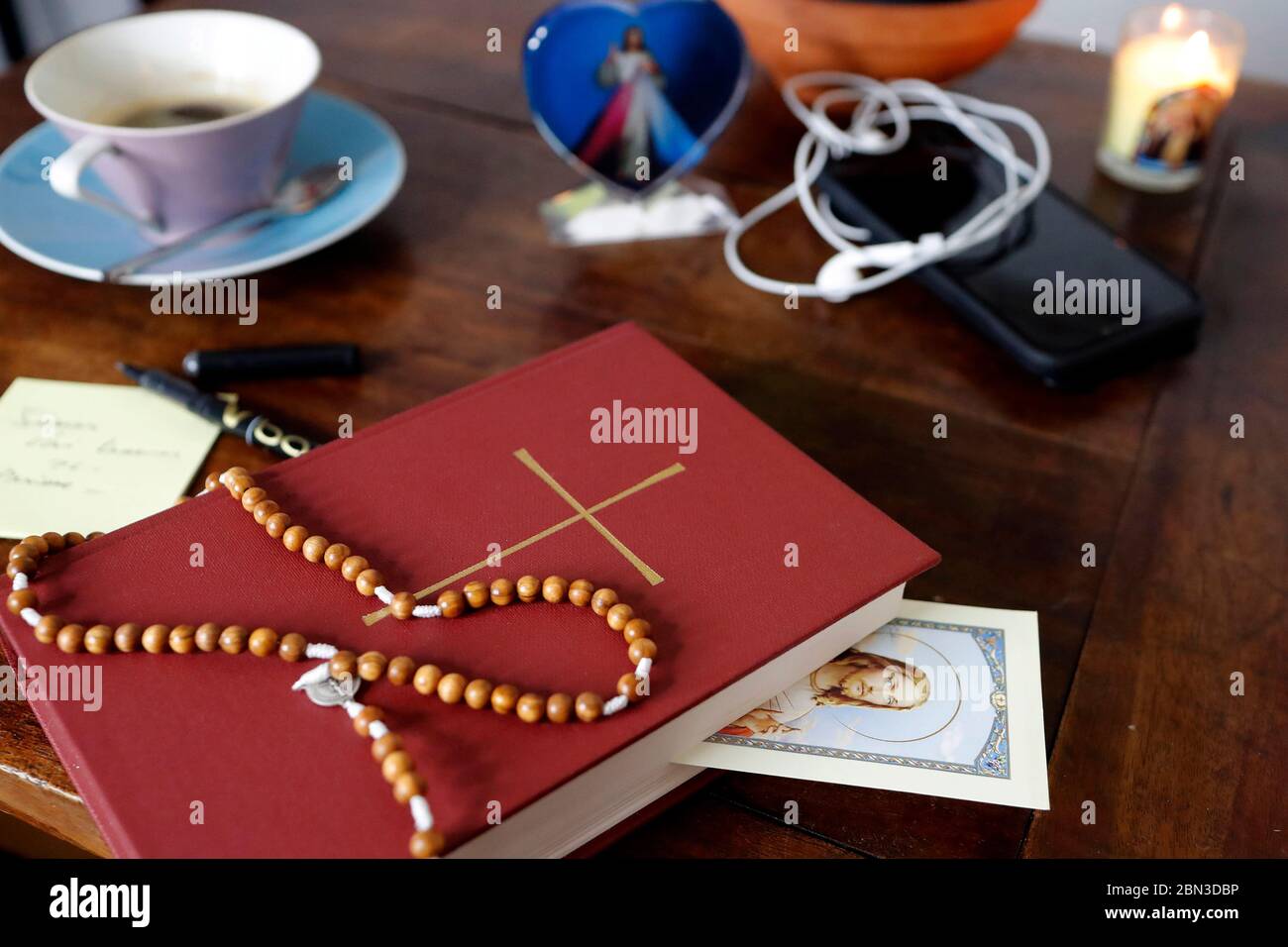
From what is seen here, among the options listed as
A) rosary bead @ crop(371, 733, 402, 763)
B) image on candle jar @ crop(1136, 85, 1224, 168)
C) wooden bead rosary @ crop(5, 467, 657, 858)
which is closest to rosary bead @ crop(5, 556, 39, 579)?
wooden bead rosary @ crop(5, 467, 657, 858)

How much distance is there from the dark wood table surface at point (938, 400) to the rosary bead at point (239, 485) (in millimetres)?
144

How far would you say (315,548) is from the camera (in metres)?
0.54

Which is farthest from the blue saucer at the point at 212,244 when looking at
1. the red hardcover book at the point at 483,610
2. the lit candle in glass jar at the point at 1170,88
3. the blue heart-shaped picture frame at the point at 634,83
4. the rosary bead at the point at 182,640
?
the lit candle in glass jar at the point at 1170,88

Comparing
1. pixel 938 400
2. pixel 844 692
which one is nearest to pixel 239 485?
pixel 844 692

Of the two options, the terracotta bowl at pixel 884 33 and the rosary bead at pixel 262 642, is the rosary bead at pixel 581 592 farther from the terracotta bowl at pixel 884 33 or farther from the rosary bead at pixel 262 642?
the terracotta bowl at pixel 884 33

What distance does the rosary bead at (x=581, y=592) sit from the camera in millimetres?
525

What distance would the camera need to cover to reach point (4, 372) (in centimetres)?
75

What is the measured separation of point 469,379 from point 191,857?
391 mm

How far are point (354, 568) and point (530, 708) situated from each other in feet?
0.39

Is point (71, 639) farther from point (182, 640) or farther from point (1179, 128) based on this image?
point (1179, 128)

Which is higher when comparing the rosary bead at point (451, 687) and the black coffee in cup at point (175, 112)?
the black coffee in cup at point (175, 112)

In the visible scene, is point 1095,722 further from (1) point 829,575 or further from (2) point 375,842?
(2) point 375,842

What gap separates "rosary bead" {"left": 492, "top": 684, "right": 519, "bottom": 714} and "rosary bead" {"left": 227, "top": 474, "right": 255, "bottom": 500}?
184mm

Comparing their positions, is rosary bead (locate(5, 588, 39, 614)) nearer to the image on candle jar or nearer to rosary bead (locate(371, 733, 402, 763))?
rosary bead (locate(371, 733, 402, 763))
